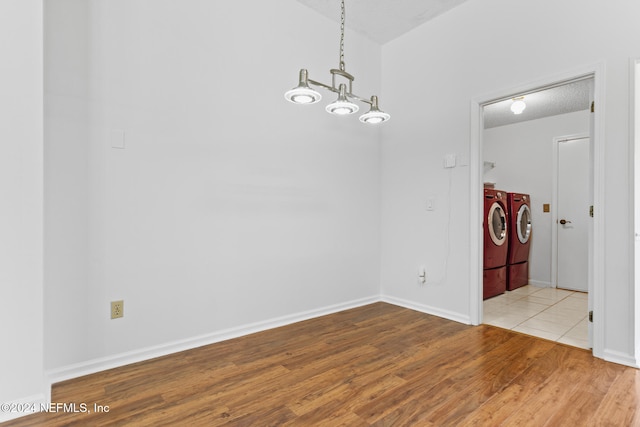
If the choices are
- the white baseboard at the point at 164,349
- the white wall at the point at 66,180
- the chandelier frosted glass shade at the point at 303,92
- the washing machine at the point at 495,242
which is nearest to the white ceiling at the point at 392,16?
the washing machine at the point at 495,242

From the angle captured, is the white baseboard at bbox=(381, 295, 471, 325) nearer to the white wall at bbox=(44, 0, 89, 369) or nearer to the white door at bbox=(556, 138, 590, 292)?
the white door at bbox=(556, 138, 590, 292)

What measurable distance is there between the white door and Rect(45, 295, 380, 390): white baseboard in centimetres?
363

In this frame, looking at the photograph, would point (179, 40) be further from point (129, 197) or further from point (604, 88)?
point (604, 88)

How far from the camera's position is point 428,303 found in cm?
323

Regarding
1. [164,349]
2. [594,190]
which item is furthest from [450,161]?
[164,349]

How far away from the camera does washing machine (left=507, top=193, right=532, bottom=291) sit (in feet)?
14.5

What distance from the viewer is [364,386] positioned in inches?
71.6

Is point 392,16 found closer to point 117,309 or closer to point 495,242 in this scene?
point 495,242

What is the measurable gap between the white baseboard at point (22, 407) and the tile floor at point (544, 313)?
320cm

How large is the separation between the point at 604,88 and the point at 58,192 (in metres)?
3.54

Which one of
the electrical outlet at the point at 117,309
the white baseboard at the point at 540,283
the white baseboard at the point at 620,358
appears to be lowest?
the white baseboard at the point at 540,283

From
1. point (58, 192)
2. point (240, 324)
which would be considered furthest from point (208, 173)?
point (240, 324)

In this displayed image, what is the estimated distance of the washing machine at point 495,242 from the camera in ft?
12.6

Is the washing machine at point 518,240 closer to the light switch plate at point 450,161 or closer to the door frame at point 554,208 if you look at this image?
the door frame at point 554,208
